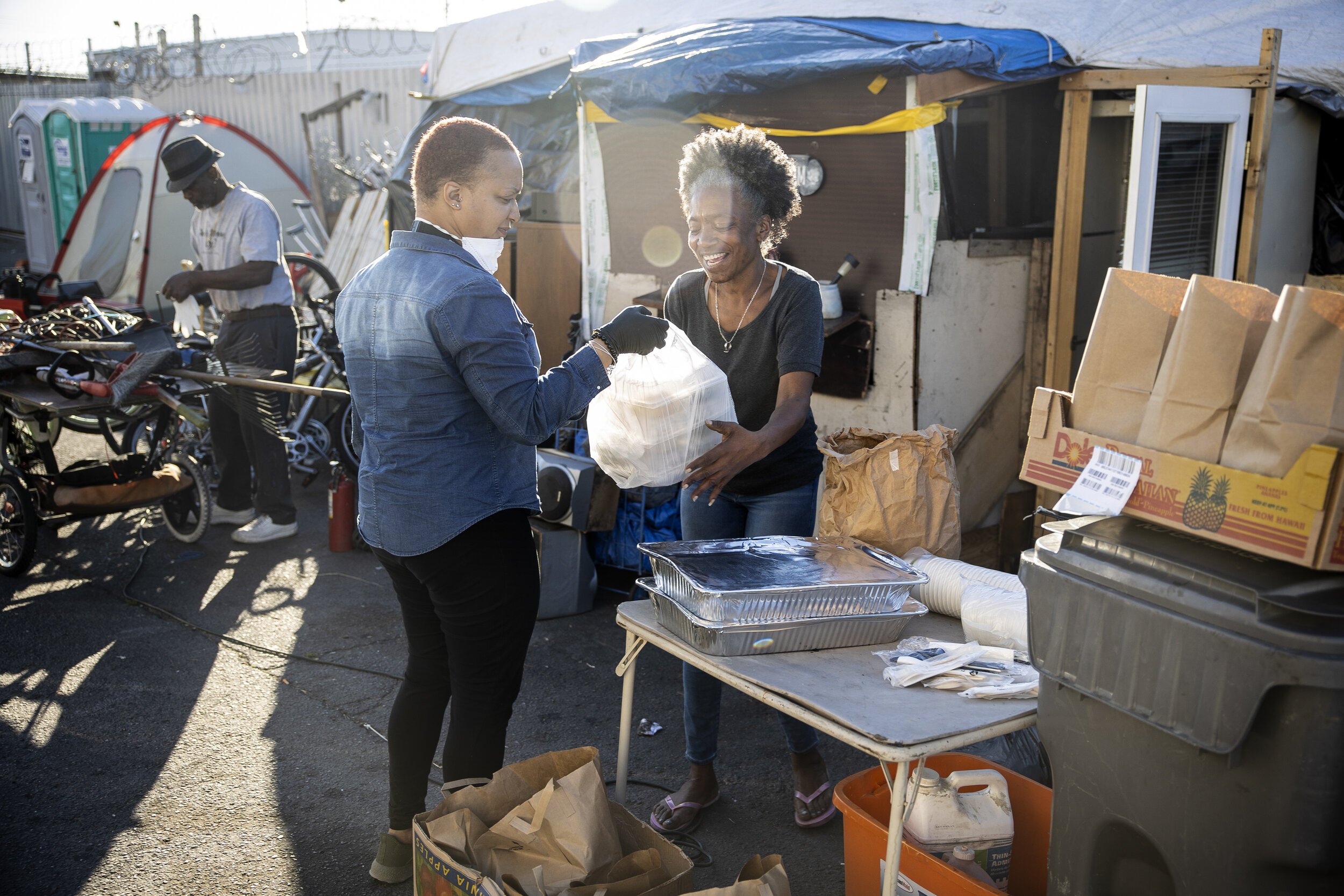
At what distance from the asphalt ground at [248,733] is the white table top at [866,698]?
0.89 meters

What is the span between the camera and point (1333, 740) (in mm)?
1517

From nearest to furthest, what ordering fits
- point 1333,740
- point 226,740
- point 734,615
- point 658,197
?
point 1333,740 → point 734,615 → point 226,740 → point 658,197

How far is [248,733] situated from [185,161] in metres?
3.06

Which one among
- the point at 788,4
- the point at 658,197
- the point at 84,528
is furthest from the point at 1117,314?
the point at 84,528

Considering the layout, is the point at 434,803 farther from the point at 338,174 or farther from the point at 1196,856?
the point at 338,174

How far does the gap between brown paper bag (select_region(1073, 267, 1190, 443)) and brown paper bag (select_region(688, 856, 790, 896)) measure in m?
1.03

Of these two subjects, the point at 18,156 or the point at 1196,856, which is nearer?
the point at 1196,856

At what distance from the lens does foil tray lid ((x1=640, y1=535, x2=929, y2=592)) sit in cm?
238

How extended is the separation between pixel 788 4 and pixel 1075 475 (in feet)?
18.2

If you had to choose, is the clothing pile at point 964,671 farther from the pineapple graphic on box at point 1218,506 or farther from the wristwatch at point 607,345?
the wristwatch at point 607,345

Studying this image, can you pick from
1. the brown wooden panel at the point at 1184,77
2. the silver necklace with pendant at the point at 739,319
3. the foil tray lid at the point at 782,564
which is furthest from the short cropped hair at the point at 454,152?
the brown wooden panel at the point at 1184,77

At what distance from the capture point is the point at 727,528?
3029 mm

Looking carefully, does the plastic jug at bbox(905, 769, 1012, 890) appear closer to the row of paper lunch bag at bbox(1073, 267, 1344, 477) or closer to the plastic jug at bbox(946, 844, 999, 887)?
the plastic jug at bbox(946, 844, 999, 887)

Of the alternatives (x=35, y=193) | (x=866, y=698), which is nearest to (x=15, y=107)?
(x=35, y=193)
